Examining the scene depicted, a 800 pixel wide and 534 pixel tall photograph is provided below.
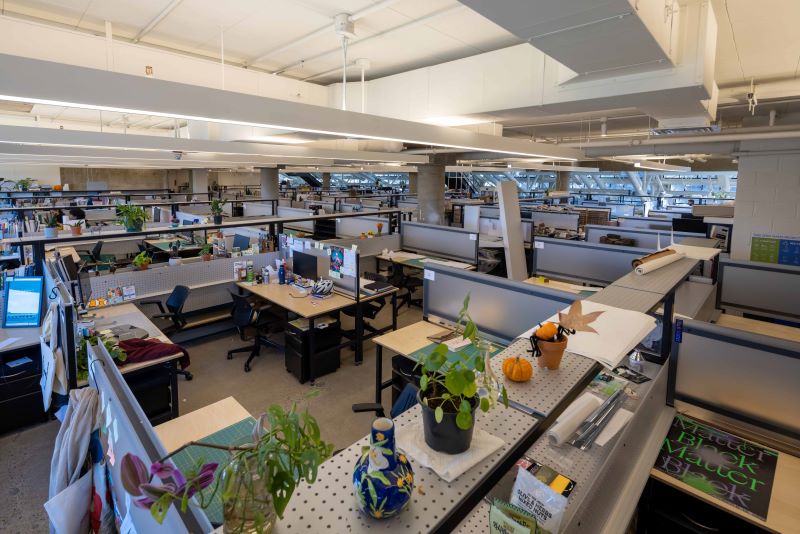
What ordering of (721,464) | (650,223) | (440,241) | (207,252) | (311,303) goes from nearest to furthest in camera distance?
(721,464), (311,303), (207,252), (440,241), (650,223)

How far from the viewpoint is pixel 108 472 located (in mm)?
1779

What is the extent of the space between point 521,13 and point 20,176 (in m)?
21.6

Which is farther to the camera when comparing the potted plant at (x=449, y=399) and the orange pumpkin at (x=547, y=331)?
the orange pumpkin at (x=547, y=331)

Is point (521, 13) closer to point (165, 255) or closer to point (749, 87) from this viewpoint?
point (749, 87)

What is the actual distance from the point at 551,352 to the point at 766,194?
5926mm

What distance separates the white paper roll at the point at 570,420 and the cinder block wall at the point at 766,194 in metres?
5.62

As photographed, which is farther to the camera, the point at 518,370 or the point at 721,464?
the point at 721,464

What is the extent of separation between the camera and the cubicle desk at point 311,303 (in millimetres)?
4262

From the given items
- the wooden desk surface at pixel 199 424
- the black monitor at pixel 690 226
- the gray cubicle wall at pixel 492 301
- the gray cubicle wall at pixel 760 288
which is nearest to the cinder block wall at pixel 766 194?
the black monitor at pixel 690 226

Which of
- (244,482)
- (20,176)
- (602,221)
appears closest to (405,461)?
(244,482)

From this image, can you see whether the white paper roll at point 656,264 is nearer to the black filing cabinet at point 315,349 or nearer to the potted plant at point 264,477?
the potted plant at point 264,477

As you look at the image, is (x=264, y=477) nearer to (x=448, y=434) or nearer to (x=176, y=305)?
(x=448, y=434)

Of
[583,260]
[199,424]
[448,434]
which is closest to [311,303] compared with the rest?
[199,424]

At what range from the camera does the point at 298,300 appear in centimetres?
462
